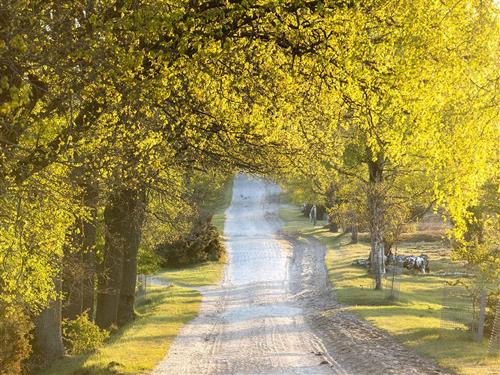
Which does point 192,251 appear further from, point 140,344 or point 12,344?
point 12,344

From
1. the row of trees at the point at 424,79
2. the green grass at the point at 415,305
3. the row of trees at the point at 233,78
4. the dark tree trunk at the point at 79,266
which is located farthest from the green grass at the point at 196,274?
the row of trees at the point at 424,79

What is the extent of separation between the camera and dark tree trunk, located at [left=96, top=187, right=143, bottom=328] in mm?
20825

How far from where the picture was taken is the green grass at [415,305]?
17.0 metres

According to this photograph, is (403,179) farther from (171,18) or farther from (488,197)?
(171,18)

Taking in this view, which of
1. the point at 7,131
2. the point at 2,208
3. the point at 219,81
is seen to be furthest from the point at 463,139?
the point at 2,208

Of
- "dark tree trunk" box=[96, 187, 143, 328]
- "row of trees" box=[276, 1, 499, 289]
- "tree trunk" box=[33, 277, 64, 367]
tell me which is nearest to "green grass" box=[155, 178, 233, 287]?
"dark tree trunk" box=[96, 187, 143, 328]

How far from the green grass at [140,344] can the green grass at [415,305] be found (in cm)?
671

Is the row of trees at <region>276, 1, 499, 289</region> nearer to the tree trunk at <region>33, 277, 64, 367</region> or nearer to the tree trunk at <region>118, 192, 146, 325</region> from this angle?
the tree trunk at <region>33, 277, 64, 367</region>

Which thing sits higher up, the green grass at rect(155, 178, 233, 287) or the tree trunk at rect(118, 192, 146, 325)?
the tree trunk at rect(118, 192, 146, 325)

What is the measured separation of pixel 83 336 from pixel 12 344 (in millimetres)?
2513

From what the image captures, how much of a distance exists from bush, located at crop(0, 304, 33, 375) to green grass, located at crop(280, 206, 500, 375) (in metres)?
10.4

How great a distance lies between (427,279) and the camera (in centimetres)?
4056

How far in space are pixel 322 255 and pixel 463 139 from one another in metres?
38.7

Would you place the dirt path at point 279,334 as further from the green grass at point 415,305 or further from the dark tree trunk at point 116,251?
A: the dark tree trunk at point 116,251
